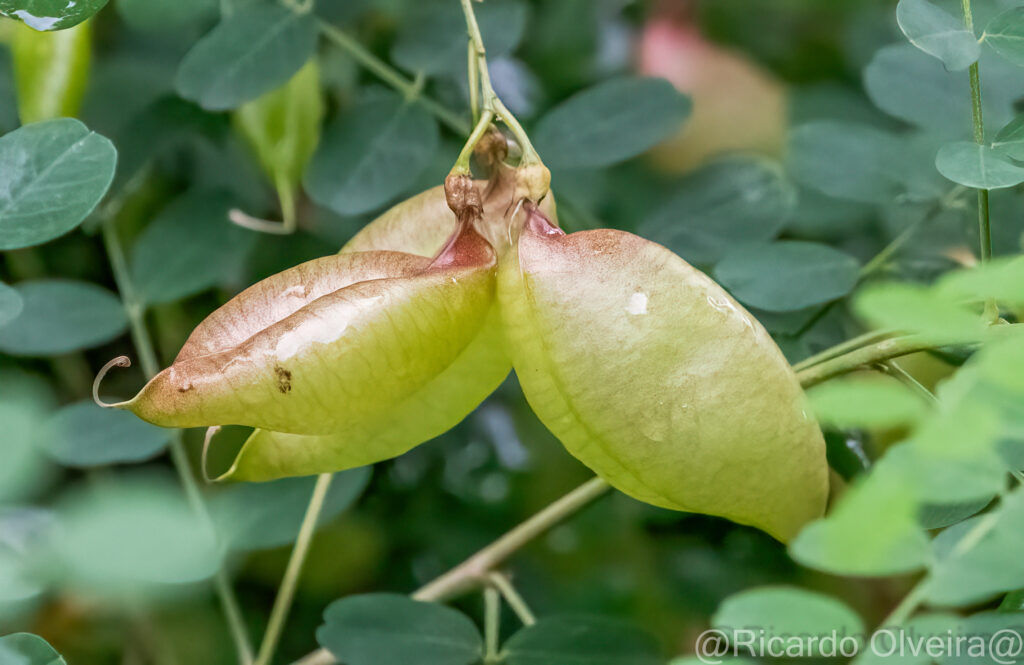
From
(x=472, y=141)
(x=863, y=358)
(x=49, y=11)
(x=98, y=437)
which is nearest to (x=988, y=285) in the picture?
(x=863, y=358)

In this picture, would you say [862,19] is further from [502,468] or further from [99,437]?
[99,437]

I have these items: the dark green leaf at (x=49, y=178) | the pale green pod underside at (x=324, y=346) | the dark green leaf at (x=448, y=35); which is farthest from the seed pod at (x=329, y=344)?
the dark green leaf at (x=448, y=35)

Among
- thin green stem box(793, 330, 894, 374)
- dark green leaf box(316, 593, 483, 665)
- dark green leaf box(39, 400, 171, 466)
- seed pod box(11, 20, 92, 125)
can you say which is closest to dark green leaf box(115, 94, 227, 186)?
seed pod box(11, 20, 92, 125)

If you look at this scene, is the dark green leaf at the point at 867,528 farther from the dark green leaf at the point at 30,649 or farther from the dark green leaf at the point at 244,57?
the dark green leaf at the point at 244,57

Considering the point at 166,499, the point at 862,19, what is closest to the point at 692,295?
the point at 166,499

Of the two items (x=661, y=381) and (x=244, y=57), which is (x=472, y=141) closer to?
(x=661, y=381)

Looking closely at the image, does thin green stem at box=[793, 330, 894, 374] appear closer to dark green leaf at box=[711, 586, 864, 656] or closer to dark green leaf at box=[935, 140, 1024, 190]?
dark green leaf at box=[935, 140, 1024, 190]
